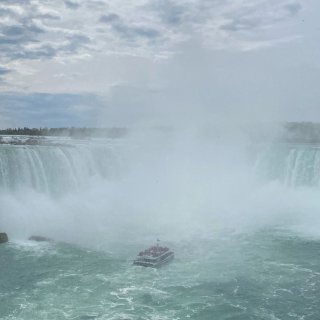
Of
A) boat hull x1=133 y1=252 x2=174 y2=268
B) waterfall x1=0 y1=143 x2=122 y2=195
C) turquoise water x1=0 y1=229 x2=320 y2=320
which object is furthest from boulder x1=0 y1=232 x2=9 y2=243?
boat hull x1=133 y1=252 x2=174 y2=268

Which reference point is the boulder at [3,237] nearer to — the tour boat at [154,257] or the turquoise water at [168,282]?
the turquoise water at [168,282]

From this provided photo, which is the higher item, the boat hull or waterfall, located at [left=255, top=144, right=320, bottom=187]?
waterfall, located at [left=255, top=144, right=320, bottom=187]

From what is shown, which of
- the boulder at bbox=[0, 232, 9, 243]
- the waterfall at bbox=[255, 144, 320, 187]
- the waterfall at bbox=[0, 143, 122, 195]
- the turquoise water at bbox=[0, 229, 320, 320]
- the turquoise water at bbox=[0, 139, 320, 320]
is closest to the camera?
the turquoise water at bbox=[0, 229, 320, 320]

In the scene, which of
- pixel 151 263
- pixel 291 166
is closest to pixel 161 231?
pixel 151 263

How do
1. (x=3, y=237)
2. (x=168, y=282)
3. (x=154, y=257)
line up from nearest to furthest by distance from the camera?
1. (x=168, y=282)
2. (x=154, y=257)
3. (x=3, y=237)

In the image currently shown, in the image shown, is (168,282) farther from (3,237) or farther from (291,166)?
(291,166)

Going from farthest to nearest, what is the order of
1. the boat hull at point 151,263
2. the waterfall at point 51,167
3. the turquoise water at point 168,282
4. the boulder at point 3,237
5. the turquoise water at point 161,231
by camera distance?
1. the waterfall at point 51,167
2. the boulder at point 3,237
3. the boat hull at point 151,263
4. the turquoise water at point 161,231
5. the turquoise water at point 168,282

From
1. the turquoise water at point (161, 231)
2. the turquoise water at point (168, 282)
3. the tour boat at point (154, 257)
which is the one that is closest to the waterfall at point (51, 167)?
the turquoise water at point (161, 231)

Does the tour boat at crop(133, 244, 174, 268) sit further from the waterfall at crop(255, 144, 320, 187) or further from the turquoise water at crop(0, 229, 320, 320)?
the waterfall at crop(255, 144, 320, 187)
